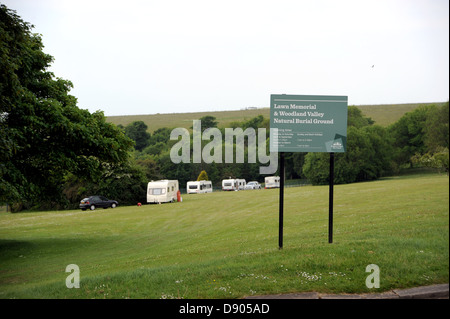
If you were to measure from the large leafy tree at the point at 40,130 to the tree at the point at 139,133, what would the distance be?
78.6m

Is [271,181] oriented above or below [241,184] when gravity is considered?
above

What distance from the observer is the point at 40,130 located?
1850 centimetres

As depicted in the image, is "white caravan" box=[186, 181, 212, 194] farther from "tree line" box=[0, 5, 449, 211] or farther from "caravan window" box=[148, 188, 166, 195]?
"tree line" box=[0, 5, 449, 211]

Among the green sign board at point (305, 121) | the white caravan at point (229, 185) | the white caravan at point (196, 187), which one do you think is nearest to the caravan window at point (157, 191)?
the white caravan at point (196, 187)

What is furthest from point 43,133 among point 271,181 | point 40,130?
point 271,181

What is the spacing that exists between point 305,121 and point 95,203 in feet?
128

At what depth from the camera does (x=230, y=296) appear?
780 cm

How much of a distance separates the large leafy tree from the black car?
23.9m

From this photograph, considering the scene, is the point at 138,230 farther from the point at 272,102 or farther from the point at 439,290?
the point at 439,290

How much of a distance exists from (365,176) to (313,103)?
70.6 meters

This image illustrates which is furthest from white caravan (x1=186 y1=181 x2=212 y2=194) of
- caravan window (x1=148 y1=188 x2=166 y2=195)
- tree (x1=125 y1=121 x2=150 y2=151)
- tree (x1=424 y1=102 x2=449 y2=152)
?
tree (x1=424 y1=102 x2=449 y2=152)

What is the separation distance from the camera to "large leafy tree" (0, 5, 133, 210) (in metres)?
15.8

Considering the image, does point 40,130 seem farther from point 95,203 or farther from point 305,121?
point 95,203

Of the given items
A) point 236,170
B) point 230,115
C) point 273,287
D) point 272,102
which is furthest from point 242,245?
point 230,115
